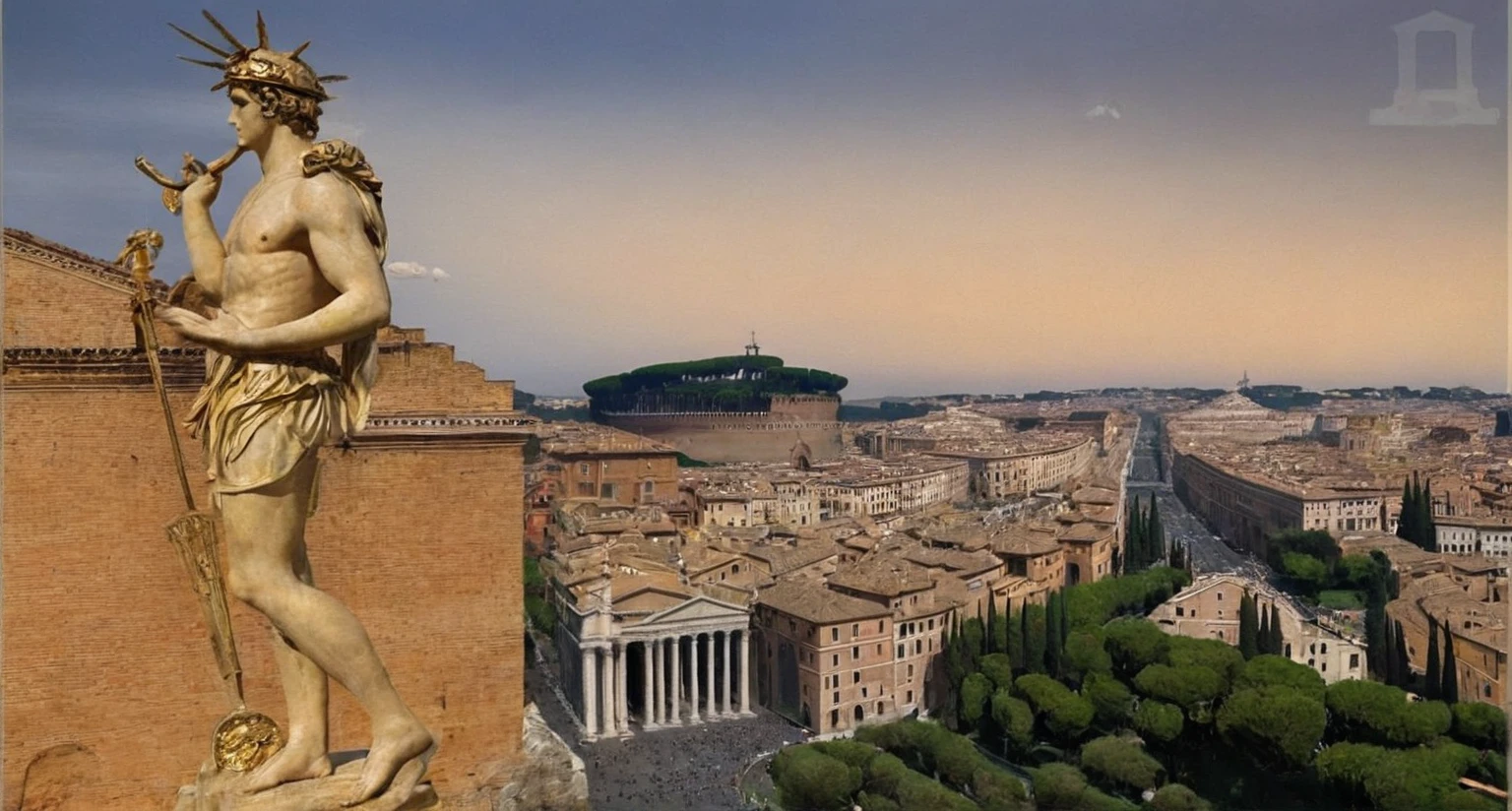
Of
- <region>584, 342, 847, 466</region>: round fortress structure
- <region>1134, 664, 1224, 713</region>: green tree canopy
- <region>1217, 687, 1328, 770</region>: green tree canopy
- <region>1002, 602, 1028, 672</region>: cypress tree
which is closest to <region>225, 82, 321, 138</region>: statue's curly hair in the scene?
<region>1217, 687, 1328, 770</region>: green tree canopy

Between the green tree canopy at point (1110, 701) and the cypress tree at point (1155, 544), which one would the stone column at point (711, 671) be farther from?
the cypress tree at point (1155, 544)

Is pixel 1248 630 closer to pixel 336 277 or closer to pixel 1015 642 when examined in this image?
pixel 1015 642

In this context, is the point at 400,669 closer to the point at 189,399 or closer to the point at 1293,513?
the point at 189,399

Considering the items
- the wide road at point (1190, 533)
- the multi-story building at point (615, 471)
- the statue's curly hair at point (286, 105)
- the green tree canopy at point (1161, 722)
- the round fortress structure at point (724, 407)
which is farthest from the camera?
the round fortress structure at point (724, 407)

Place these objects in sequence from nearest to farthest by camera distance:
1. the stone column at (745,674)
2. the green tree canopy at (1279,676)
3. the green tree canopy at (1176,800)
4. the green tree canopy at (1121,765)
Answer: the green tree canopy at (1176,800) < the green tree canopy at (1121,765) < the green tree canopy at (1279,676) < the stone column at (745,674)

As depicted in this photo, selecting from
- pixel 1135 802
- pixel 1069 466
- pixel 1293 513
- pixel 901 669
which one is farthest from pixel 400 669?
pixel 1069 466

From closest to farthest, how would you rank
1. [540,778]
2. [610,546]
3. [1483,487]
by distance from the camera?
1. [540,778]
2. [610,546]
3. [1483,487]

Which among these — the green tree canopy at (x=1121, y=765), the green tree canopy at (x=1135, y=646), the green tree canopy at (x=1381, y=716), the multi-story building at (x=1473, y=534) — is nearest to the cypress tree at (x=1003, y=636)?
the green tree canopy at (x=1135, y=646)
